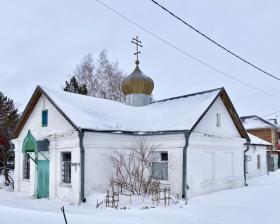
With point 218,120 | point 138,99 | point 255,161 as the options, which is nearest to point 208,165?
point 218,120

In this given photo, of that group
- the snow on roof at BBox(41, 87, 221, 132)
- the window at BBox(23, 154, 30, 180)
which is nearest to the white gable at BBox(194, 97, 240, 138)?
the snow on roof at BBox(41, 87, 221, 132)

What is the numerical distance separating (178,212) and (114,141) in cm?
603

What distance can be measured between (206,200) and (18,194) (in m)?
9.92

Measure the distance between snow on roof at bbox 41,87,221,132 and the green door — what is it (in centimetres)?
311

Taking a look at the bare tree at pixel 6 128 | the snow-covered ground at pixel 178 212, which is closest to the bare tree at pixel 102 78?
the bare tree at pixel 6 128

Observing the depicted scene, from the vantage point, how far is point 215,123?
18750mm

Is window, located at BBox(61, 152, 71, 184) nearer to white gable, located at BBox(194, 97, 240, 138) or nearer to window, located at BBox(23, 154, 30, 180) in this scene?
window, located at BBox(23, 154, 30, 180)

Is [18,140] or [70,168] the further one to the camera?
[18,140]

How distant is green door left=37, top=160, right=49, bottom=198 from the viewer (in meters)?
17.5

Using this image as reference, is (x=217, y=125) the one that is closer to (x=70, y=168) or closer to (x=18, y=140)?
(x=70, y=168)

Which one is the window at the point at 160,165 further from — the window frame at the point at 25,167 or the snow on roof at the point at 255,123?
the snow on roof at the point at 255,123

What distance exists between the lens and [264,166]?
31.0 meters

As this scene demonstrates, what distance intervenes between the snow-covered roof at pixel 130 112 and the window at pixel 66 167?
6.53ft

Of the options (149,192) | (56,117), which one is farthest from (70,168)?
(149,192)
